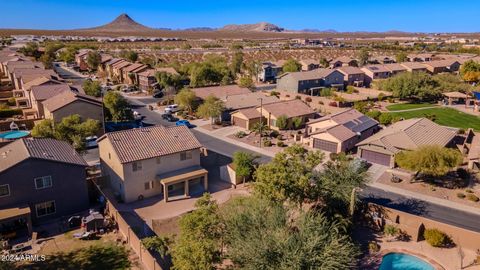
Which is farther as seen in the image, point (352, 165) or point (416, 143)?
point (416, 143)

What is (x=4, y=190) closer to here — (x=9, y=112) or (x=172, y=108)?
(x=9, y=112)

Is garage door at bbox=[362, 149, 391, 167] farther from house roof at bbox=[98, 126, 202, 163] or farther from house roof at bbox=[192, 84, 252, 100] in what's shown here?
house roof at bbox=[192, 84, 252, 100]

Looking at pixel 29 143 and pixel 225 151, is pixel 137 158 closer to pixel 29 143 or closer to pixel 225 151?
pixel 29 143

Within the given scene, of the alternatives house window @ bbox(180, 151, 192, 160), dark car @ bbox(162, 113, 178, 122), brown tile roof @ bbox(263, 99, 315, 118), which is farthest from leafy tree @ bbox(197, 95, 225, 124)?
house window @ bbox(180, 151, 192, 160)

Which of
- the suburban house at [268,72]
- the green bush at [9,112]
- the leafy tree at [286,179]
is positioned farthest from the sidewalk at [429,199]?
the suburban house at [268,72]

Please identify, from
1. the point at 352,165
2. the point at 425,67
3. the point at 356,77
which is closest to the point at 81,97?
the point at 352,165

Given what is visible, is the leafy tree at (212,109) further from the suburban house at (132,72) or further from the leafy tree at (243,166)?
the suburban house at (132,72)
